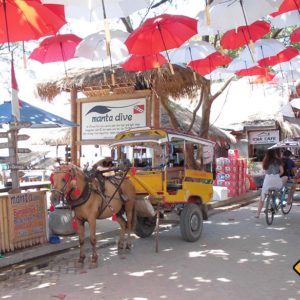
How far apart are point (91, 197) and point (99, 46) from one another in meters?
4.71

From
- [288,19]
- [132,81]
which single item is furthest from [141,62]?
[288,19]

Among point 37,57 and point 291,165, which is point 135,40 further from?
point 291,165

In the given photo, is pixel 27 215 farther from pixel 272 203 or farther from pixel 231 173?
pixel 231 173

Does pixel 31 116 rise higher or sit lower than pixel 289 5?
lower

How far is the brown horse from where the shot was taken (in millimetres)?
6582

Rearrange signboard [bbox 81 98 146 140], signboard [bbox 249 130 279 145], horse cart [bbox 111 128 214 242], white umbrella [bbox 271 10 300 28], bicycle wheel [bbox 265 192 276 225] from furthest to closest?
signboard [bbox 249 130 279 145] < signboard [bbox 81 98 146 140] < bicycle wheel [bbox 265 192 276 225] < white umbrella [bbox 271 10 300 28] < horse cart [bbox 111 128 214 242]

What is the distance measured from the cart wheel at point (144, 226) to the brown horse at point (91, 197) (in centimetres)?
108

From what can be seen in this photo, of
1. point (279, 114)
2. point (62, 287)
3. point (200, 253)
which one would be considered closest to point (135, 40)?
point (200, 253)

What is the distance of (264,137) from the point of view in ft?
77.3

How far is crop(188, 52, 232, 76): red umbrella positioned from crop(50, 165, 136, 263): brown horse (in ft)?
18.2

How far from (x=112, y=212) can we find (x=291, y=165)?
8.02 m

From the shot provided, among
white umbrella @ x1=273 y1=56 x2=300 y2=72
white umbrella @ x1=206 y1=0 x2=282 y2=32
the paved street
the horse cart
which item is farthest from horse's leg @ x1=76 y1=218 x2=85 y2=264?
white umbrella @ x1=273 y1=56 x2=300 y2=72

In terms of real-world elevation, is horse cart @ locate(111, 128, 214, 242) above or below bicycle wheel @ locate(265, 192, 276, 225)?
above

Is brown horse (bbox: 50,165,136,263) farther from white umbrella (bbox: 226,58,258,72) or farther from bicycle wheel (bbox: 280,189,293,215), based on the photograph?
white umbrella (bbox: 226,58,258,72)
